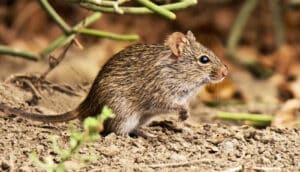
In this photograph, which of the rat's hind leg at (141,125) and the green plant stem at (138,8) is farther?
the rat's hind leg at (141,125)

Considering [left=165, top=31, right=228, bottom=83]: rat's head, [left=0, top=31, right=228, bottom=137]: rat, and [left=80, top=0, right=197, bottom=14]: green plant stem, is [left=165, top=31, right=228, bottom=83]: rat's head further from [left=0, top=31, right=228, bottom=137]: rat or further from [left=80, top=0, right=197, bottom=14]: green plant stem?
[left=80, top=0, right=197, bottom=14]: green plant stem

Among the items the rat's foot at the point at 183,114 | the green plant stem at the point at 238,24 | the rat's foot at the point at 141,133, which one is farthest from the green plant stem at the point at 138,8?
the green plant stem at the point at 238,24

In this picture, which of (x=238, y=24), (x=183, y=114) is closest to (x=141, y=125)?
(x=183, y=114)

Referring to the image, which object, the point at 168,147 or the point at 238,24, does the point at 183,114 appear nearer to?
the point at 168,147

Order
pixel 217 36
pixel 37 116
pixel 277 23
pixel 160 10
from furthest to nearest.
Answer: pixel 217 36
pixel 277 23
pixel 37 116
pixel 160 10

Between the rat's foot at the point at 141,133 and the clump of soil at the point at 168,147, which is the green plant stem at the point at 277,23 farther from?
the rat's foot at the point at 141,133

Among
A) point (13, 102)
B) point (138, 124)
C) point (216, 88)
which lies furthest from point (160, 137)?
point (216, 88)
